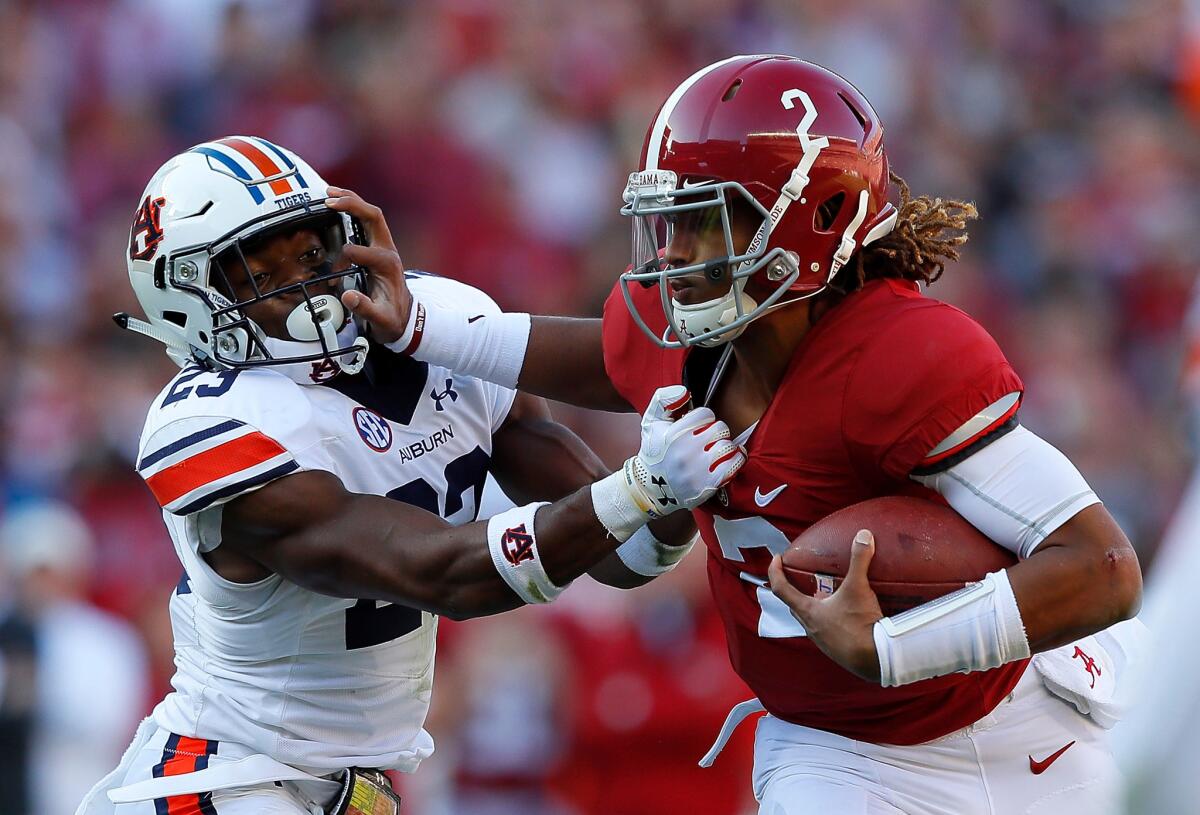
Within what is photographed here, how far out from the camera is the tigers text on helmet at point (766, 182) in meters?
2.68

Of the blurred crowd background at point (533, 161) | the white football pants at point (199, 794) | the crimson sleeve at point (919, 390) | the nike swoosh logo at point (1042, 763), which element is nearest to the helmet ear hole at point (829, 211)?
the crimson sleeve at point (919, 390)

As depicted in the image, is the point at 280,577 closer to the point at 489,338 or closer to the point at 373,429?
the point at 373,429

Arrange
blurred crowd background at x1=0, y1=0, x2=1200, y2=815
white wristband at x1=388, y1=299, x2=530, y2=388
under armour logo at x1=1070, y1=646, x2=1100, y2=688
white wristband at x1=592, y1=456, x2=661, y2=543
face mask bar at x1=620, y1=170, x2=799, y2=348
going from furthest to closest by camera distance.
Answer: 1. blurred crowd background at x1=0, y1=0, x2=1200, y2=815
2. white wristband at x1=388, y1=299, x2=530, y2=388
3. under armour logo at x1=1070, y1=646, x2=1100, y2=688
4. white wristband at x1=592, y1=456, x2=661, y2=543
5. face mask bar at x1=620, y1=170, x2=799, y2=348

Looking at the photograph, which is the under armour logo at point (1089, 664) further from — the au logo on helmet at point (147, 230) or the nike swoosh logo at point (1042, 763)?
the au logo on helmet at point (147, 230)

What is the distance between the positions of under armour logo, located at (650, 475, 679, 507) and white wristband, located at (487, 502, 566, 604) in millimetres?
270

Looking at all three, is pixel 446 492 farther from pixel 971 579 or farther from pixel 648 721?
pixel 648 721

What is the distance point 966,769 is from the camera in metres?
2.83

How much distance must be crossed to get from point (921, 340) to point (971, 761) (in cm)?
82

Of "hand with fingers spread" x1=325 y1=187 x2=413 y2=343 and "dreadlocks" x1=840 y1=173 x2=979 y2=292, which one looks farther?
"hand with fingers spread" x1=325 y1=187 x2=413 y2=343

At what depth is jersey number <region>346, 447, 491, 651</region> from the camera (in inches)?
126

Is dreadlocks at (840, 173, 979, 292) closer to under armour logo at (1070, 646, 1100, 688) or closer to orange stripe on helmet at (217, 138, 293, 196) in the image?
under armour logo at (1070, 646, 1100, 688)

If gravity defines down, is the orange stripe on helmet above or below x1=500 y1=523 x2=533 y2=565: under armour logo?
above

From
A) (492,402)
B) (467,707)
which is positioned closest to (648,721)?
(467,707)

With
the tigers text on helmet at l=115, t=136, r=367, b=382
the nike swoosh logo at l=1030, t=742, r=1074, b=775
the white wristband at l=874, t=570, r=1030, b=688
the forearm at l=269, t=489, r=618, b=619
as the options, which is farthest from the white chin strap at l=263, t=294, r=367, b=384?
the nike swoosh logo at l=1030, t=742, r=1074, b=775
